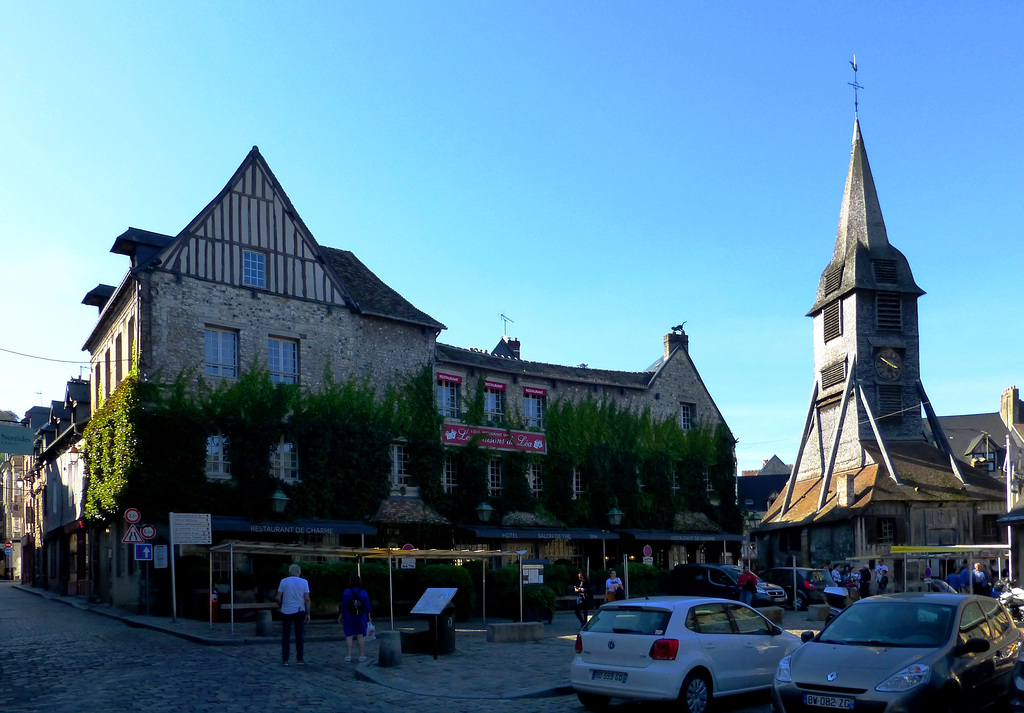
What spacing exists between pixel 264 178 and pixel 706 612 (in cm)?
2129

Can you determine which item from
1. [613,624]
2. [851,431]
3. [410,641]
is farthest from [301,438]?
[851,431]

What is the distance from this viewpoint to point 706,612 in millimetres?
11406

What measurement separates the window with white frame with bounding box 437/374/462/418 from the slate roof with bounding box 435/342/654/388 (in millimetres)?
553

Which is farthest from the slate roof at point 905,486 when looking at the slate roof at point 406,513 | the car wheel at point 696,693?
the car wheel at point 696,693

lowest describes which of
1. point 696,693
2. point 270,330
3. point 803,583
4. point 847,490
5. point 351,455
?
point 803,583

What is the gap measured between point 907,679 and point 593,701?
3740mm

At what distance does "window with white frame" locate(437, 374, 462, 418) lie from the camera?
32.2 meters

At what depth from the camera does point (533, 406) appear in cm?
3494

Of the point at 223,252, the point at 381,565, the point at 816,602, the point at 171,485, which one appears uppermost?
the point at 223,252

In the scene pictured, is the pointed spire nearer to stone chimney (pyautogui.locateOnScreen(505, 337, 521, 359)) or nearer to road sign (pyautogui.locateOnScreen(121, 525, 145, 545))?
stone chimney (pyautogui.locateOnScreen(505, 337, 521, 359))

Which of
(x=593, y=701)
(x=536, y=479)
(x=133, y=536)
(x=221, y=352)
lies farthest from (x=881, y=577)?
(x=593, y=701)

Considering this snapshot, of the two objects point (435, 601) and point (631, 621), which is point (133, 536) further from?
point (631, 621)

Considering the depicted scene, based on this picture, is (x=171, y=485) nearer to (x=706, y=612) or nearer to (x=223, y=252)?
(x=223, y=252)

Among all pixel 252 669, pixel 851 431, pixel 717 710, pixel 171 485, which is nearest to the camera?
pixel 717 710
